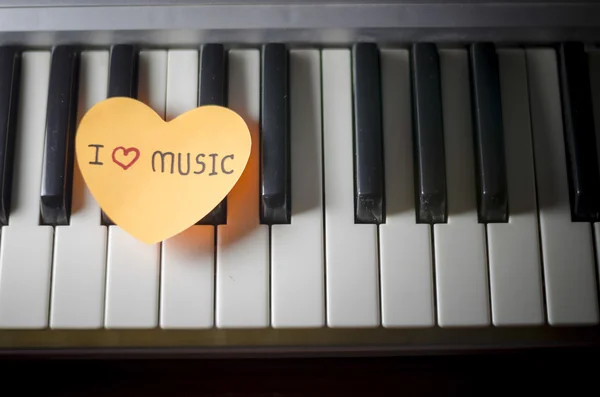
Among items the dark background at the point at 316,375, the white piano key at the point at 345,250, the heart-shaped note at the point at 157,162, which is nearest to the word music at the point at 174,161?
the heart-shaped note at the point at 157,162

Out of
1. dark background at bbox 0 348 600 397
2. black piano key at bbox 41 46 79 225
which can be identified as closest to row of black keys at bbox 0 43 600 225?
black piano key at bbox 41 46 79 225

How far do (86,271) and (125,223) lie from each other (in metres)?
0.07

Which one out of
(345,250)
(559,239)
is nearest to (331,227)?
(345,250)

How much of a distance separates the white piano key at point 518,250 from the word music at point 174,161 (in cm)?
31

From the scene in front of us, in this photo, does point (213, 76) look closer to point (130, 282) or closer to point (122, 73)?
point (122, 73)

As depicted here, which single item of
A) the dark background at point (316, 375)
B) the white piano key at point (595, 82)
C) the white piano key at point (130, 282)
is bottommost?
the dark background at point (316, 375)

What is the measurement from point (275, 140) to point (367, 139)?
0.34ft

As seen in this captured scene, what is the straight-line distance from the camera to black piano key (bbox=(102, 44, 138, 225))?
656mm

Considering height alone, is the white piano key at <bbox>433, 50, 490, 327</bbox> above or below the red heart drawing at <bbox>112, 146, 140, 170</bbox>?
below

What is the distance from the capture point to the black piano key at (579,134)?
631 mm

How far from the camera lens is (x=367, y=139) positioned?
0.64 meters

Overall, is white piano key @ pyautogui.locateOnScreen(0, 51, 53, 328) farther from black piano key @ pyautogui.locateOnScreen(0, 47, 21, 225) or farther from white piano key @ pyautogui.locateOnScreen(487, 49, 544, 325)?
white piano key @ pyautogui.locateOnScreen(487, 49, 544, 325)

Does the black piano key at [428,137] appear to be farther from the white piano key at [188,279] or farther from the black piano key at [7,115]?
the black piano key at [7,115]

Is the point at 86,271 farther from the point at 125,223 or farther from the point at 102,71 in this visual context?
the point at 102,71
